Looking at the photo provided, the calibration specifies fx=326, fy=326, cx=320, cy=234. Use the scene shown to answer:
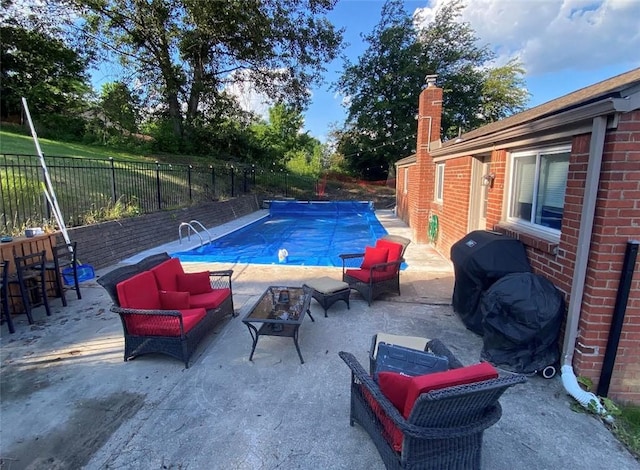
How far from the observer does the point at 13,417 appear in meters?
2.59

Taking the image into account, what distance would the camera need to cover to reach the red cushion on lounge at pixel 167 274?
3.95 meters

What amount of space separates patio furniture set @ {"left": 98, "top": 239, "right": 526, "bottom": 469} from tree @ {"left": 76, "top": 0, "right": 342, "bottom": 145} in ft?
42.1

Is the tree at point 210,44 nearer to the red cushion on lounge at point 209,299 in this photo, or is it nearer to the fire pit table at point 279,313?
the red cushion on lounge at point 209,299

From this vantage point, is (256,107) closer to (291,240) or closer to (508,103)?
(291,240)

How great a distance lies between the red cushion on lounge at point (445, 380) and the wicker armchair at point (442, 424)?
0.05m

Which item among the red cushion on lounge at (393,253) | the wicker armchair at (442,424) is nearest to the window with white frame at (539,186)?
the red cushion on lounge at (393,253)

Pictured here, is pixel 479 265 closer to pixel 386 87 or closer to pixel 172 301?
pixel 172 301

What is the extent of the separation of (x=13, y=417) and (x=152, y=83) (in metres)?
19.0

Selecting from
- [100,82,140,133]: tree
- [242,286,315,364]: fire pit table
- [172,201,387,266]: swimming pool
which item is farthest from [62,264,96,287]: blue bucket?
[100,82,140,133]: tree

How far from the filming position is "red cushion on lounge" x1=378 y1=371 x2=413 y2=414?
1.92m

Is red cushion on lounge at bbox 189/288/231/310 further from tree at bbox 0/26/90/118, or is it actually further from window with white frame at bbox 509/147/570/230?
tree at bbox 0/26/90/118

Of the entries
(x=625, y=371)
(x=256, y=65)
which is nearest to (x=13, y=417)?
(x=625, y=371)

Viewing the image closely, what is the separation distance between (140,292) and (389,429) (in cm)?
286

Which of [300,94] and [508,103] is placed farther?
[508,103]
